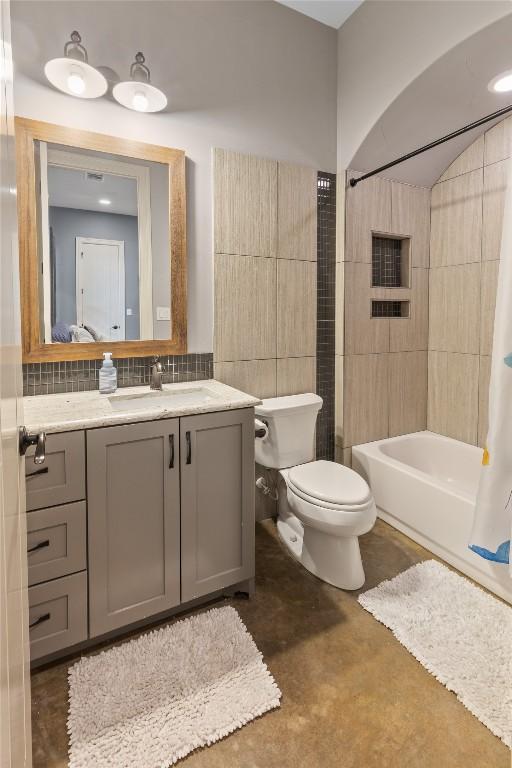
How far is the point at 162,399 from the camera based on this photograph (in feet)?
6.49

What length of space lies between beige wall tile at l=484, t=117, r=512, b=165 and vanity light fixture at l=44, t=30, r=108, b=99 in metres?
2.20

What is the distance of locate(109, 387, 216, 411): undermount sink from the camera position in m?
1.88

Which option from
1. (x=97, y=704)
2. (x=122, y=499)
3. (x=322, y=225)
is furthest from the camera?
(x=322, y=225)

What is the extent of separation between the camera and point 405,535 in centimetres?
237

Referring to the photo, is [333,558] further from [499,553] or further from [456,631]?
[499,553]

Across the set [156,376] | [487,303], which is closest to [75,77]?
[156,376]

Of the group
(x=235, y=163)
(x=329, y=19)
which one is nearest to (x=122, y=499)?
(x=235, y=163)

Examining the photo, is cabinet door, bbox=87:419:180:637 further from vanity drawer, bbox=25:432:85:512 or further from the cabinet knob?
the cabinet knob

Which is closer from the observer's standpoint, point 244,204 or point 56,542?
point 56,542

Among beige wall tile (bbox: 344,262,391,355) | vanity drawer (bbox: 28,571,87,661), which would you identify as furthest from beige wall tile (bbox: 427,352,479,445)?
vanity drawer (bbox: 28,571,87,661)

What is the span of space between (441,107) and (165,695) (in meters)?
2.97

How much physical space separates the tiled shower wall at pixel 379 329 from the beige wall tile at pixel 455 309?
7cm

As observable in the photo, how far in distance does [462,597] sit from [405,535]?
55cm

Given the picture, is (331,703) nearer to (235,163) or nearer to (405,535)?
(405,535)
